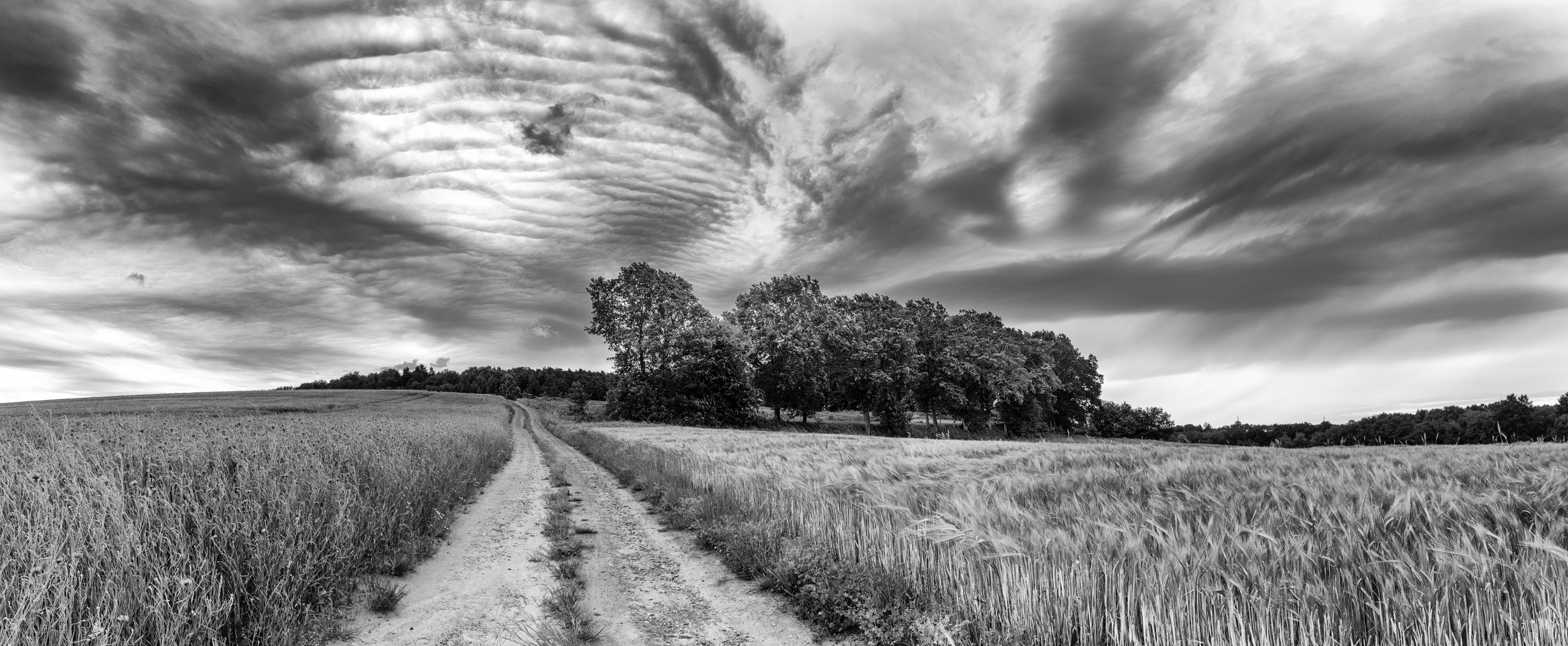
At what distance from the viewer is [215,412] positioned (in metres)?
37.6

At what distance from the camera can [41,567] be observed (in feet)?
11.9

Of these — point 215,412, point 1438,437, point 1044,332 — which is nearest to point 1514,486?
point 1438,437

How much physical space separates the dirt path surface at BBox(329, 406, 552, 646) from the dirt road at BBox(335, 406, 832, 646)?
0.02 m

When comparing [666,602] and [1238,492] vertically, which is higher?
[1238,492]

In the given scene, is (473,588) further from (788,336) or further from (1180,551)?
(788,336)

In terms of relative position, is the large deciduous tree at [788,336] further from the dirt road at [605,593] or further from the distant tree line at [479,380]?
the distant tree line at [479,380]

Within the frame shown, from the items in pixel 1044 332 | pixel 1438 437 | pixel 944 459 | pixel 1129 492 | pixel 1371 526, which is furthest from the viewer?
pixel 1044 332

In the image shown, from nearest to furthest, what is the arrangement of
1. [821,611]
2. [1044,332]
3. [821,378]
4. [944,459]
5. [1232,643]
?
1. [1232,643]
2. [821,611]
3. [944,459]
4. [821,378]
5. [1044,332]

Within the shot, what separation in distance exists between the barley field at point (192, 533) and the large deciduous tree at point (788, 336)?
3538cm

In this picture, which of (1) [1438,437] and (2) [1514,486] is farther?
(1) [1438,437]

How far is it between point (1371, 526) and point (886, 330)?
42987mm

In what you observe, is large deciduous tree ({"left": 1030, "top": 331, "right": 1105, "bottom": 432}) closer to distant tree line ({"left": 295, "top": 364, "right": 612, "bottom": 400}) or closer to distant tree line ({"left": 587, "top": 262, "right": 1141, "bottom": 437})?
distant tree line ({"left": 587, "top": 262, "right": 1141, "bottom": 437})

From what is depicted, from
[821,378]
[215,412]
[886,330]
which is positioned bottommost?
[215,412]

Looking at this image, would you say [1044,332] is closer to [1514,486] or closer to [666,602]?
[1514,486]
